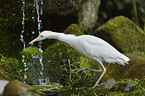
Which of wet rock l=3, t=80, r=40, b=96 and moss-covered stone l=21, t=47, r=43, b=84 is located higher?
wet rock l=3, t=80, r=40, b=96

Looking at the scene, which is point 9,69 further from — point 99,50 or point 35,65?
point 99,50

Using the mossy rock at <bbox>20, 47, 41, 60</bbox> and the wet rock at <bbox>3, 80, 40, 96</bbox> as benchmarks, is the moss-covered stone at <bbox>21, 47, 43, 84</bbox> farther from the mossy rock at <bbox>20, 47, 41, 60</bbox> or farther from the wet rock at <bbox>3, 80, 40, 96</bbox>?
the wet rock at <bbox>3, 80, 40, 96</bbox>

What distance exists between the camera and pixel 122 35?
6.04 metres

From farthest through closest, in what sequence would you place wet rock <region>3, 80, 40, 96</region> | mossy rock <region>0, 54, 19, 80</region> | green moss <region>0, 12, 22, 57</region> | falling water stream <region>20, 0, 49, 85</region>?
1. green moss <region>0, 12, 22, 57</region>
2. falling water stream <region>20, 0, 49, 85</region>
3. mossy rock <region>0, 54, 19, 80</region>
4. wet rock <region>3, 80, 40, 96</region>

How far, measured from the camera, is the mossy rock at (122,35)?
232 inches

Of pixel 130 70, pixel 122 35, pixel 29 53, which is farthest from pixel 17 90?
pixel 122 35

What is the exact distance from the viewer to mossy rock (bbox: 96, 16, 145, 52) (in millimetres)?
5901

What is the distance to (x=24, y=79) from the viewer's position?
3861 millimetres

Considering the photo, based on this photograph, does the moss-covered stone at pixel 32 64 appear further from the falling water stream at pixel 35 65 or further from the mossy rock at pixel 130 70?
the mossy rock at pixel 130 70

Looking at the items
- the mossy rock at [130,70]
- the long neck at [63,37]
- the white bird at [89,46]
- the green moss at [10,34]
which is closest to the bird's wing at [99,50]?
the white bird at [89,46]

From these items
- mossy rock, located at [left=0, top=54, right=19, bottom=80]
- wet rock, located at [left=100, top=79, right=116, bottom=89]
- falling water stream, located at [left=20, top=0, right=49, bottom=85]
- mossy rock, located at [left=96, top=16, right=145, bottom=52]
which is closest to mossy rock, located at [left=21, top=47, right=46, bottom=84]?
falling water stream, located at [left=20, top=0, right=49, bottom=85]

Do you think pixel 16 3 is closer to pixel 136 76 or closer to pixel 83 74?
pixel 83 74

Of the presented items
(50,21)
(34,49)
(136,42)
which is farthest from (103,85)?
(136,42)

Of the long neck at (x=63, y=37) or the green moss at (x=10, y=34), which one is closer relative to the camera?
the long neck at (x=63, y=37)
